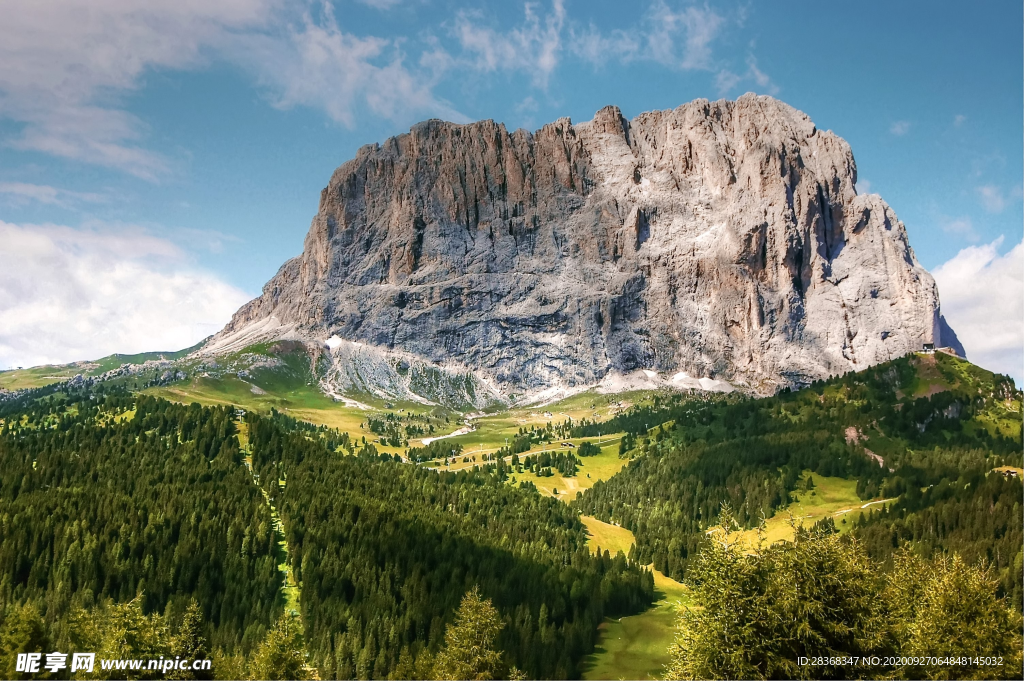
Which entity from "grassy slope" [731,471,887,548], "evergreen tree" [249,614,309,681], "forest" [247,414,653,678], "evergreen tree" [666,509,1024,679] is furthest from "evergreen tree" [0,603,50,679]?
"grassy slope" [731,471,887,548]

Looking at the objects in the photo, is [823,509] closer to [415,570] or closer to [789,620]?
[415,570]

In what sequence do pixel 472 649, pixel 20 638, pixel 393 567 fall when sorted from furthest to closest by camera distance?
pixel 393 567, pixel 20 638, pixel 472 649

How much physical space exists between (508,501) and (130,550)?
89551 mm

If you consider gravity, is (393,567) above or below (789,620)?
below

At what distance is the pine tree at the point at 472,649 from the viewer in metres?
60.4

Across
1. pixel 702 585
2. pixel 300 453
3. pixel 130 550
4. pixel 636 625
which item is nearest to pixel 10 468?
pixel 130 550

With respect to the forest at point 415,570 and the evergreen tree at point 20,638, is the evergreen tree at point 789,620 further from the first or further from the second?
the evergreen tree at point 20,638

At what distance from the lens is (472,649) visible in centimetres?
6150

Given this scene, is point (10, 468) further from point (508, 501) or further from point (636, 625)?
point (636, 625)

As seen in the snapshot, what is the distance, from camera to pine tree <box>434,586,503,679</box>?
60438 millimetres

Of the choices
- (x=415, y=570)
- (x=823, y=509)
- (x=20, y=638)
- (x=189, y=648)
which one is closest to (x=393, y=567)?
(x=415, y=570)

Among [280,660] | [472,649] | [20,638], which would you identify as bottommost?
[20,638]

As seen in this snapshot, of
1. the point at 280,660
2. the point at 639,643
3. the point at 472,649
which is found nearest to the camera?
the point at 280,660

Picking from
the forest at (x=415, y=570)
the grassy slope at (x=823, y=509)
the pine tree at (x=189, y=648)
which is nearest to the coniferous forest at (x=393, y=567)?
the pine tree at (x=189, y=648)
